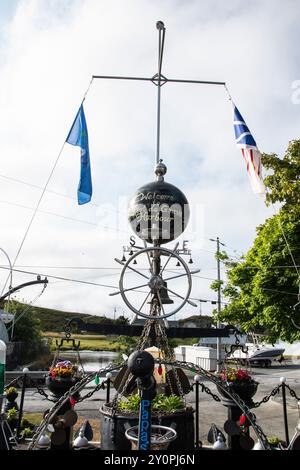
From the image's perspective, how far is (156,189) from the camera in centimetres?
745

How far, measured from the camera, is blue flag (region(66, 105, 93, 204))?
345 inches

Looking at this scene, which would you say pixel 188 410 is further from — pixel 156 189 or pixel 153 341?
pixel 156 189

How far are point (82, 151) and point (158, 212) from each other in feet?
9.94

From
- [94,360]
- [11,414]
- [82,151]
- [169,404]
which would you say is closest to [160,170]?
[82,151]

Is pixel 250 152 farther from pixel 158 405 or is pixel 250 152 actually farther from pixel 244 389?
pixel 158 405

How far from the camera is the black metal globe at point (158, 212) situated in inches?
286

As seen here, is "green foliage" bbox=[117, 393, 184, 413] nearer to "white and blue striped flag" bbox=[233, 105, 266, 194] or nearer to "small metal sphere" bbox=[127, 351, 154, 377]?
"small metal sphere" bbox=[127, 351, 154, 377]

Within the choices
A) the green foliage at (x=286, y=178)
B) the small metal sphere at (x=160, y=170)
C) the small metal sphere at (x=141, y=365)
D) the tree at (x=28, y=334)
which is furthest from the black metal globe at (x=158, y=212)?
the tree at (x=28, y=334)

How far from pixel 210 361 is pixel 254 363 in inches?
369

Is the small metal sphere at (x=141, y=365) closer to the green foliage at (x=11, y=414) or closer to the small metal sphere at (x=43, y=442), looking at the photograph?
the small metal sphere at (x=43, y=442)

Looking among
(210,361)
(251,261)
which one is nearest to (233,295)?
(251,261)

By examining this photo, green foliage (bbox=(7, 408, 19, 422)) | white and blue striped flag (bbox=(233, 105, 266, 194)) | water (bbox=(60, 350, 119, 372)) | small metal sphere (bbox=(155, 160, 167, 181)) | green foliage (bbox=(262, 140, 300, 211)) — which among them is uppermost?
green foliage (bbox=(262, 140, 300, 211))

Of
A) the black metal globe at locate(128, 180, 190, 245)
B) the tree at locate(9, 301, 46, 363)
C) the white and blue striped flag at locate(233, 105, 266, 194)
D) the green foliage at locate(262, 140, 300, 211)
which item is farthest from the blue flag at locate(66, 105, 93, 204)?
the tree at locate(9, 301, 46, 363)

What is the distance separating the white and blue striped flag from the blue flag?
3.89m
